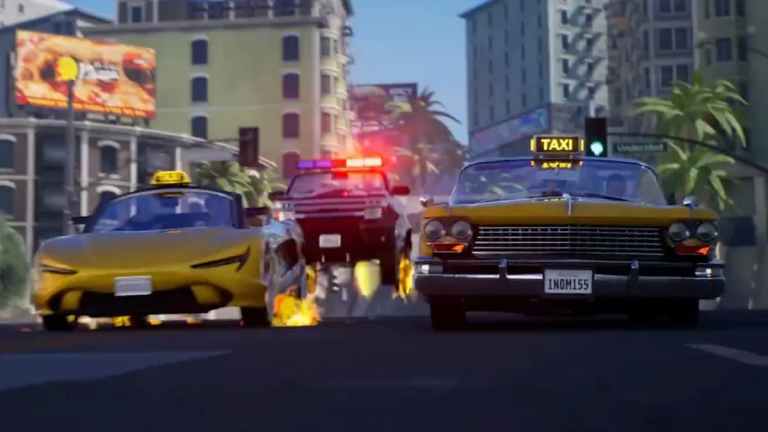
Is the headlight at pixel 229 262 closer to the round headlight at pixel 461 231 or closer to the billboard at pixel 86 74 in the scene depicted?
the round headlight at pixel 461 231

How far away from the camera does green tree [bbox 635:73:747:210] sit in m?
57.6

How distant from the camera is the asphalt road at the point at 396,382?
529cm

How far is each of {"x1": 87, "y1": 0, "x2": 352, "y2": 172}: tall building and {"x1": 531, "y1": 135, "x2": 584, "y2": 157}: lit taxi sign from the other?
7918cm

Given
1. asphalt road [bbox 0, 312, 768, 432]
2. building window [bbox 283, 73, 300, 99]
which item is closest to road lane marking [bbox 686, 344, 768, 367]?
asphalt road [bbox 0, 312, 768, 432]

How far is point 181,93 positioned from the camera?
93.6 meters

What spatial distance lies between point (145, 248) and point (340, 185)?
33.0ft

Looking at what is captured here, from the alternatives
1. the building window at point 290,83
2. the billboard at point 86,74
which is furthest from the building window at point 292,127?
the billboard at point 86,74

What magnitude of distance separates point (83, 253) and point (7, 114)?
90343 millimetres

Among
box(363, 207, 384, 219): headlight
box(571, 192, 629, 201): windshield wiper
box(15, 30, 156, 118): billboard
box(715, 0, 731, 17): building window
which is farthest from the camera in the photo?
box(15, 30, 156, 118): billboard

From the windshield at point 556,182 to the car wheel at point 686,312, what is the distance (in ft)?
3.20

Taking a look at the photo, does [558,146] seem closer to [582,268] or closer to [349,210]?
[582,268]

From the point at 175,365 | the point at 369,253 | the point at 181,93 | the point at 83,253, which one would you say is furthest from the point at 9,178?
the point at 175,365

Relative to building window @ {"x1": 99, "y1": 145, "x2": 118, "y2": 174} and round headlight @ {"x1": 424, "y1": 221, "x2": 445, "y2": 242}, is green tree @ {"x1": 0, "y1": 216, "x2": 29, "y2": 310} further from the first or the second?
round headlight @ {"x1": 424, "y1": 221, "x2": 445, "y2": 242}

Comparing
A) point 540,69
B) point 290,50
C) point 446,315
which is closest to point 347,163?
point 446,315
